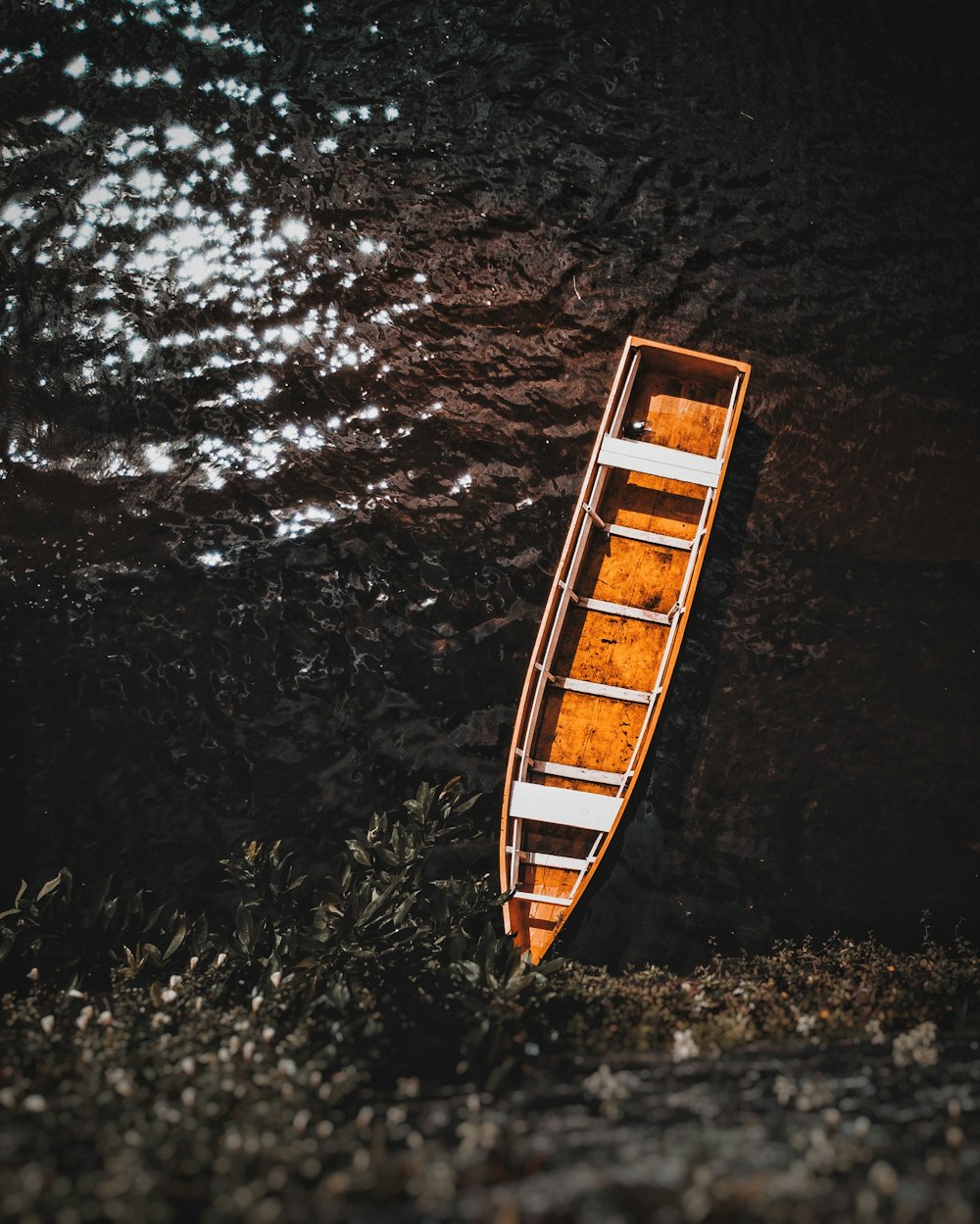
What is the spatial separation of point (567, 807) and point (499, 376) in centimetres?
275

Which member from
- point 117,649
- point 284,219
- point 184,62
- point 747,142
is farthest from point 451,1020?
point 184,62

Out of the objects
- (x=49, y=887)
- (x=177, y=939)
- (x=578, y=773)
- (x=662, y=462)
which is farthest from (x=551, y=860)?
(x=49, y=887)

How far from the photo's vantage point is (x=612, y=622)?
15.0 feet

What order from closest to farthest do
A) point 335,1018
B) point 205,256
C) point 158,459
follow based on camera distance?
point 335,1018
point 158,459
point 205,256

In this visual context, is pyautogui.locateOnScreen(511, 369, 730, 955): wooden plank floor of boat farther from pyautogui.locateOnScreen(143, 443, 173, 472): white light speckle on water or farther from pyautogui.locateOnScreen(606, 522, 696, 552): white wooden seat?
pyautogui.locateOnScreen(143, 443, 173, 472): white light speckle on water

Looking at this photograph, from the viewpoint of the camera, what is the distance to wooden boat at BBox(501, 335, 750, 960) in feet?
14.3

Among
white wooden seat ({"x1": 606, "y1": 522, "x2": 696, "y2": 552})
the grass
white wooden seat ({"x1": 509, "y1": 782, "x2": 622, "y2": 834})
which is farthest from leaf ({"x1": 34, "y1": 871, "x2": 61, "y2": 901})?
white wooden seat ({"x1": 606, "y1": 522, "x2": 696, "y2": 552})

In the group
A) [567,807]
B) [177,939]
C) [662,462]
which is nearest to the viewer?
[177,939]

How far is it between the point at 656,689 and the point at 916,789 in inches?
76.6

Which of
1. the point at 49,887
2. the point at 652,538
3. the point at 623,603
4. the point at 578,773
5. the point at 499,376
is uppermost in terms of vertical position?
the point at 499,376

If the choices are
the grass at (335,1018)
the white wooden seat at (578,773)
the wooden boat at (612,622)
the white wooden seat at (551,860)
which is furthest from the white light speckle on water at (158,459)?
the white wooden seat at (551,860)

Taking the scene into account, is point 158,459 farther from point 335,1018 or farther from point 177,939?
point 335,1018

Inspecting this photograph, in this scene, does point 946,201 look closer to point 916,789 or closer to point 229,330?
point 916,789

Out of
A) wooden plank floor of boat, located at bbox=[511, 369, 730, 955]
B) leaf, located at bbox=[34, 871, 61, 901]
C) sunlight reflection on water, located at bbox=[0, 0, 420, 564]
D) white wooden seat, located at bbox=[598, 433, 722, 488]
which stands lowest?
leaf, located at bbox=[34, 871, 61, 901]
